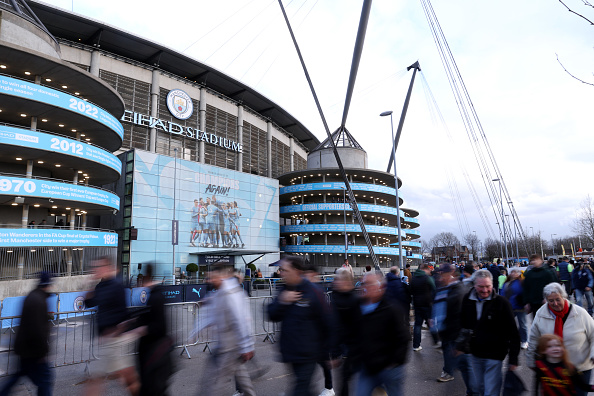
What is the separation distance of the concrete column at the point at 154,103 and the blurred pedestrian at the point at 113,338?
123 feet

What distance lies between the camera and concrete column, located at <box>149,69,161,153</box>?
39.7 m

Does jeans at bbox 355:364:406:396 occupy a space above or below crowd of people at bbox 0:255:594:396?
below

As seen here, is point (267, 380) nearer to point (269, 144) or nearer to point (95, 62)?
point (95, 62)

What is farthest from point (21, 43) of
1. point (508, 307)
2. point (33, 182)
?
point (508, 307)

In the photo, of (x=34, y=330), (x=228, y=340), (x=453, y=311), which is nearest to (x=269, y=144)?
(x=453, y=311)

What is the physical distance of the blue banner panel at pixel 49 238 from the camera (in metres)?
20.5

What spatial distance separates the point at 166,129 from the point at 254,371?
126ft

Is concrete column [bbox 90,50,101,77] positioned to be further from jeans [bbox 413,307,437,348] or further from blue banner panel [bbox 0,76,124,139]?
jeans [bbox 413,307,437,348]

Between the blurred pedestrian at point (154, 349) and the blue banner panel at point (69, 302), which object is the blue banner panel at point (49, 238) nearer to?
the blue banner panel at point (69, 302)

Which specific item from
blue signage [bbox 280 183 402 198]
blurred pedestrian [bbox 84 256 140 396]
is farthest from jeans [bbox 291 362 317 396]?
blue signage [bbox 280 183 402 198]

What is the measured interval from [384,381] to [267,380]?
3051 mm

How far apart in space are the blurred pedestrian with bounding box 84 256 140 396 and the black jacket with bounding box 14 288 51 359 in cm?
92

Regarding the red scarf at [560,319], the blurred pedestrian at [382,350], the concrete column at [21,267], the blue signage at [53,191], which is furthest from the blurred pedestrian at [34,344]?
the concrete column at [21,267]

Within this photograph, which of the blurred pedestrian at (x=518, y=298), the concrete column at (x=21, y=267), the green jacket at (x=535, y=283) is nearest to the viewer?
the green jacket at (x=535, y=283)
